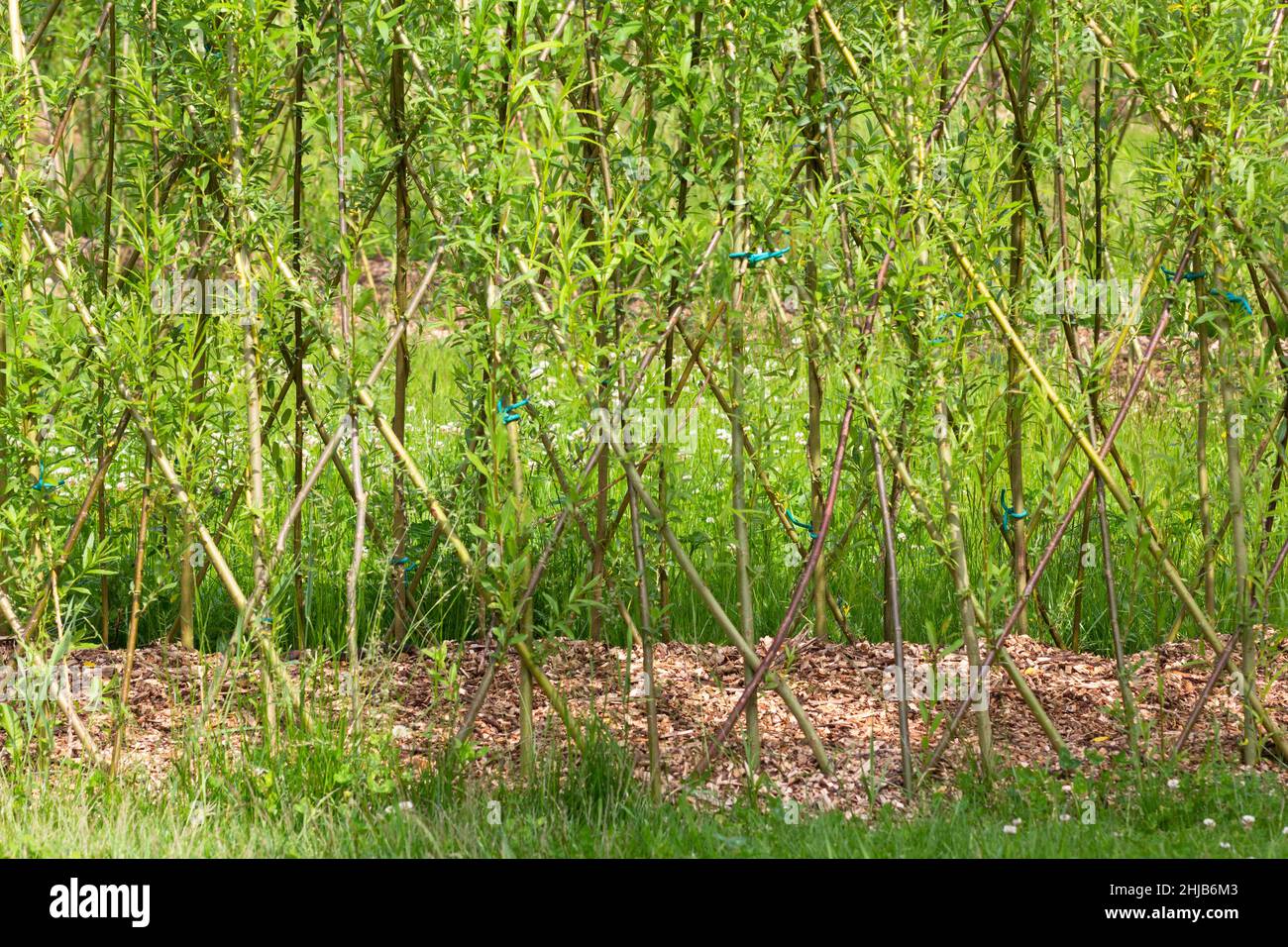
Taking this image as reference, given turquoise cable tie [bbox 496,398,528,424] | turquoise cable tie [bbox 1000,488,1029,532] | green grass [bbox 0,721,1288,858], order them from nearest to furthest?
green grass [bbox 0,721,1288,858], turquoise cable tie [bbox 496,398,528,424], turquoise cable tie [bbox 1000,488,1029,532]

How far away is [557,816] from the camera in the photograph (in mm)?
3312

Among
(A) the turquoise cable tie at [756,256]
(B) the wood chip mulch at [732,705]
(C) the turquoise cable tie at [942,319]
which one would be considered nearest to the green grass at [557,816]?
(B) the wood chip mulch at [732,705]

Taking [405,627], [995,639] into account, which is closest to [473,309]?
[405,627]

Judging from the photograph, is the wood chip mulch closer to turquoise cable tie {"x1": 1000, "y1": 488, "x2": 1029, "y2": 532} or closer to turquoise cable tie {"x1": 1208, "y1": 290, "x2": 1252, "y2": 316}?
turquoise cable tie {"x1": 1000, "y1": 488, "x2": 1029, "y2": 532}

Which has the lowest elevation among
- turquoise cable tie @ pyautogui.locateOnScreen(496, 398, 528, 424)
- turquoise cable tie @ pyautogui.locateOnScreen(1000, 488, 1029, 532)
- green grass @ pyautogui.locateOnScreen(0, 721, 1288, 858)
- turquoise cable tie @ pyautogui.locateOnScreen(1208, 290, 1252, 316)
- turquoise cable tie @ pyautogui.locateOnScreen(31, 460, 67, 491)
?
green grass @ pyautogui.locateOnScreen(0, 721, 1288, 858)

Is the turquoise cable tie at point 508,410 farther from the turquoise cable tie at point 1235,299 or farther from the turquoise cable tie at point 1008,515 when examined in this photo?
the turquoise cable tie at point 1235,299

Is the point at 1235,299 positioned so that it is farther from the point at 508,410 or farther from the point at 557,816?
the point at 557,816

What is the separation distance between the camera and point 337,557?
4.44m

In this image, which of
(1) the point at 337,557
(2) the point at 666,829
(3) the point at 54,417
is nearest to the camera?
(2) the point at 666,829

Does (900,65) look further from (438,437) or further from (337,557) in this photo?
(438,437)

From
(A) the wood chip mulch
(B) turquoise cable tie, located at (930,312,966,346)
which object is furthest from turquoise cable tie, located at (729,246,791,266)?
(A) the wood chip mulch

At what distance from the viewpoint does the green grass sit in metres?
3.13

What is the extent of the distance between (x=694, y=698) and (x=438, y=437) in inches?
83.4

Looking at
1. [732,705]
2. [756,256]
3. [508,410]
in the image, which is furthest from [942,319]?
[732,705]
